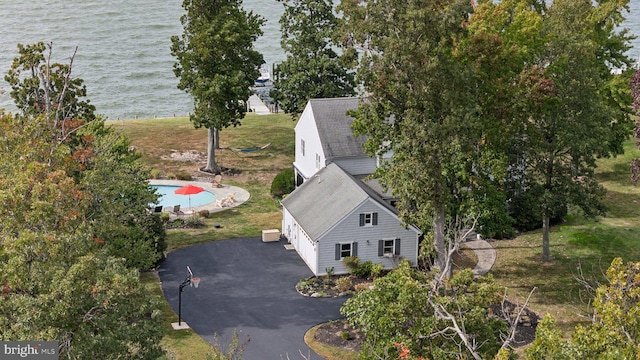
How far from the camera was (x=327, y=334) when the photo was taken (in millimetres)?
45938

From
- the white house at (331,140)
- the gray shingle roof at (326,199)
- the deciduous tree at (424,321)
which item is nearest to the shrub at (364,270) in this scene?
the gray shingle roof at (326,199)

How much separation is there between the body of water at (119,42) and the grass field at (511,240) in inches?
852

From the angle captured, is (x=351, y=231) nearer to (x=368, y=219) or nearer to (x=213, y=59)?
(x=368, y=219)

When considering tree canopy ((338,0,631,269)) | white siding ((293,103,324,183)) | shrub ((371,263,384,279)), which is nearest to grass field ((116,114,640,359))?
tree canopy ((338,0,631,269))

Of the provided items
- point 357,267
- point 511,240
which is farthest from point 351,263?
point 511,240

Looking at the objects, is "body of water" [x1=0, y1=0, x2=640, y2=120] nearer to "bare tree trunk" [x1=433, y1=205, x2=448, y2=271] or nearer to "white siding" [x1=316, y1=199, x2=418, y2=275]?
"white siding" [x1=316, y1=199, x2=418, y2=275]

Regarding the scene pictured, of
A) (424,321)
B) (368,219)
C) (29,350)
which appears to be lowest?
(368,219)

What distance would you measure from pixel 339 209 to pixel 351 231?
167 centimetres

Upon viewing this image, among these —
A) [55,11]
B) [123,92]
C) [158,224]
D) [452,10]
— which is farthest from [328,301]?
[55,11]

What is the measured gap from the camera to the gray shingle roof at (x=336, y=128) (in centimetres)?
6147

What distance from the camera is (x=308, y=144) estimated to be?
6488 cm

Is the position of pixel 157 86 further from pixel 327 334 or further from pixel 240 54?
pixel 327 334

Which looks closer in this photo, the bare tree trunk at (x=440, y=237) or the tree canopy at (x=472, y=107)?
the tree canopy at (x=472, y=107)

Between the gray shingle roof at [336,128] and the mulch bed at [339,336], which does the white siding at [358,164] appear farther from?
the mulch bed at [339,336]
